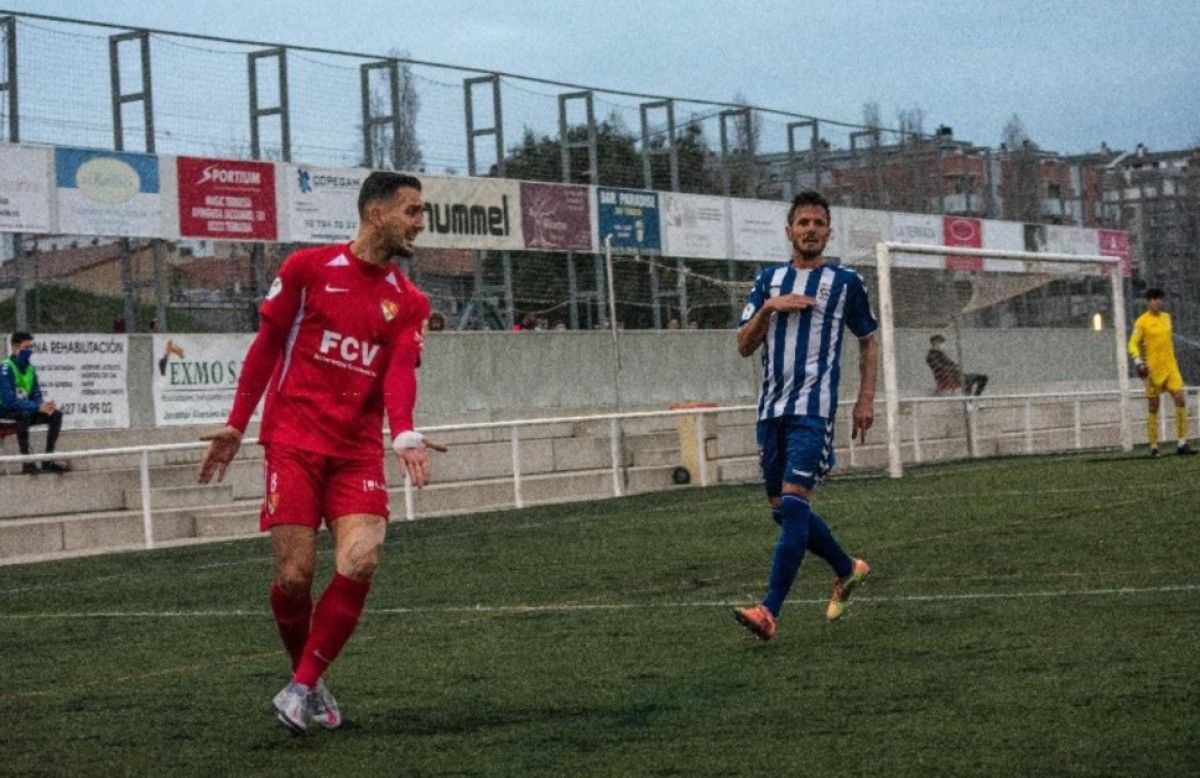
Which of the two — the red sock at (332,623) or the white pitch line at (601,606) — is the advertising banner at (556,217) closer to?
the white pitch line at (601,606)

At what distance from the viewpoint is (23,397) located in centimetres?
2052

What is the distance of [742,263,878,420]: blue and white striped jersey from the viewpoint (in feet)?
29.7

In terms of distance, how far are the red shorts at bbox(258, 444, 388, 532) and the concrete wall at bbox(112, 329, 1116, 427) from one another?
60.8 ft

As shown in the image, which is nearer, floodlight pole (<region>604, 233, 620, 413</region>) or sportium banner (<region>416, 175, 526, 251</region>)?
floodlight pole (<region>604, 233, 620, 413</region>)

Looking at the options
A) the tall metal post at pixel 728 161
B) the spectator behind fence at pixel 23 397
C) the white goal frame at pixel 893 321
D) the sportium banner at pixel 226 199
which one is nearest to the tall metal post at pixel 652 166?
the tall metal post at pixel 728 161

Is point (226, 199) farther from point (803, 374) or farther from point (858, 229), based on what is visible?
point (803, 374)

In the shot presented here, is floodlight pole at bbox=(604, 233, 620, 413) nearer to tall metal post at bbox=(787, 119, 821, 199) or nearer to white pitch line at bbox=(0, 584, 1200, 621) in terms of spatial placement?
tall metal post at bbox=(787, 119, 821, 199)

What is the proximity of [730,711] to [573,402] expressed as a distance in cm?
2119

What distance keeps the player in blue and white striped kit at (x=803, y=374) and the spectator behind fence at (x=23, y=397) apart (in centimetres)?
1267

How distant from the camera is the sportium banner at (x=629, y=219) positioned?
2916 centimetres

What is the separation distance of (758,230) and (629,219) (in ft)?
12.5

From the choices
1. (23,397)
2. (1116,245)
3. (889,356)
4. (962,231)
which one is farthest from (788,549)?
(1116,245)

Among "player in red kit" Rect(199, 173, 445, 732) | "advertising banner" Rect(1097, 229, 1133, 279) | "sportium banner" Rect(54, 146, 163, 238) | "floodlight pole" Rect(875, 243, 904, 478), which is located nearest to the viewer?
"player in red kit" Rect(199, 173, 445, 732)

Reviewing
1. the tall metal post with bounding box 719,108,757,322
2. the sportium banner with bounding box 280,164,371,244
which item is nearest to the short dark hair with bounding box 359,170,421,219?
the sportium banner with bounding box 280,164,371,244
